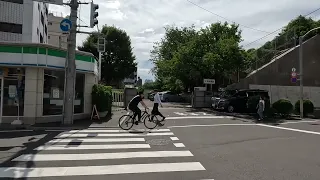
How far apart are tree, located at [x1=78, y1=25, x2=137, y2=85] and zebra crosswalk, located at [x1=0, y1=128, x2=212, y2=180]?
1654 inches

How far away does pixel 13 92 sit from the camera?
15875mm

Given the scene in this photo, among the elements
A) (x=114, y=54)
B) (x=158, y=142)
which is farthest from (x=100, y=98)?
(x=114, y=54)

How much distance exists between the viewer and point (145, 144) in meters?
10.7

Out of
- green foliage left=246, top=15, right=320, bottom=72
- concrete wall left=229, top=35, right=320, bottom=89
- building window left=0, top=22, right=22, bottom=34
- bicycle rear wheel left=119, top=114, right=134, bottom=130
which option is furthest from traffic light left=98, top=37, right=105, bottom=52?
building window left=0, top=22, right=22, bottom=34

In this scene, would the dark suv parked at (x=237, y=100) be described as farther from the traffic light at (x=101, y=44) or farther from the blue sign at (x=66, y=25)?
the blue sign at (x=66, y=25)

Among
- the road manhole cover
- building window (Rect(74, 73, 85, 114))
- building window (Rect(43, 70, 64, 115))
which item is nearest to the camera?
the road manhole cover

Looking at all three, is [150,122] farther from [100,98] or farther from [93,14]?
[93,14]

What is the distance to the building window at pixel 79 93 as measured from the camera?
60.0 feet

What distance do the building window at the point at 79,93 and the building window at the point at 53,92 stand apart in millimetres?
1026

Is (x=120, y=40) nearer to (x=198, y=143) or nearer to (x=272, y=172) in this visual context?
(x=198, y=143)

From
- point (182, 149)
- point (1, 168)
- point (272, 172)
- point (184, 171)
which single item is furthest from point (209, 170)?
point (1, 168)

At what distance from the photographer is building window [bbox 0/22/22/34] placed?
3825cm

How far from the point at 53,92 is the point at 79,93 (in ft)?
5.72

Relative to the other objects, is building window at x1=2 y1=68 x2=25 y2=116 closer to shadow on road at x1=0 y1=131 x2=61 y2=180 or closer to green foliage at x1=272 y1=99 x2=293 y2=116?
shadow on road at x1=0 y1=131 x2=61 y2=180
